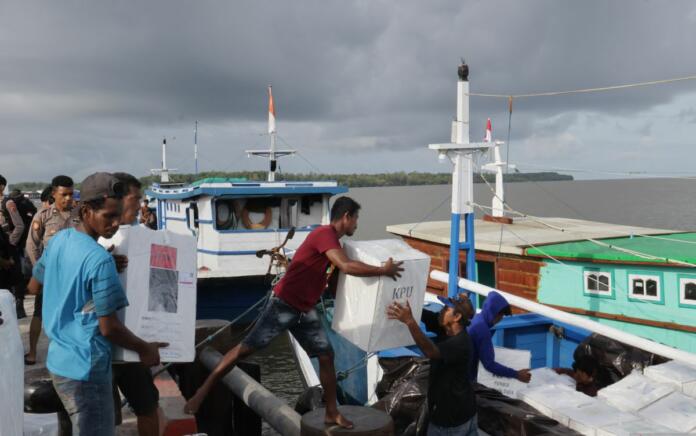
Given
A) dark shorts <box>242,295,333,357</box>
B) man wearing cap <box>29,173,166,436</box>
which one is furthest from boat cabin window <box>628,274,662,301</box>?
man wearing cap <box>29,173,166,436</box>

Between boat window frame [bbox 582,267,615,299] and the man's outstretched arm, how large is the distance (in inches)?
316

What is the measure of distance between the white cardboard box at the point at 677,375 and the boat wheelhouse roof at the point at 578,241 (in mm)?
3392

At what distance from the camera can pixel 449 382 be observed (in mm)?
4074

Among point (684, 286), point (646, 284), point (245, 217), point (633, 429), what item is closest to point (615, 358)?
point (633, 429)

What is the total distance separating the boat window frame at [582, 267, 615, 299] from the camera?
10.7 m

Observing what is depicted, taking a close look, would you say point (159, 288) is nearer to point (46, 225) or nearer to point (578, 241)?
point (46, 225)

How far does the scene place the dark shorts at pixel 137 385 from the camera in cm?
360

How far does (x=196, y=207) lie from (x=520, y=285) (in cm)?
864

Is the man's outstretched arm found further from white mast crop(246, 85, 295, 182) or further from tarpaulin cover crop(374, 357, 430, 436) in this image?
white mast crop(246, 85, 295, 182)

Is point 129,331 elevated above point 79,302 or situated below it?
below

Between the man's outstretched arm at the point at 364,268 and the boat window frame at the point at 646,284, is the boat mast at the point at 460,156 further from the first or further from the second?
the man's outstretched arm at the point at 364,268

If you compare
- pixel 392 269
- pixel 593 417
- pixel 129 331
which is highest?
pixel 392 269

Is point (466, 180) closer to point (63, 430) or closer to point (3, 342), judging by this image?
point (63, 430)

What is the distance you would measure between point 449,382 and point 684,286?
7.35 meters
